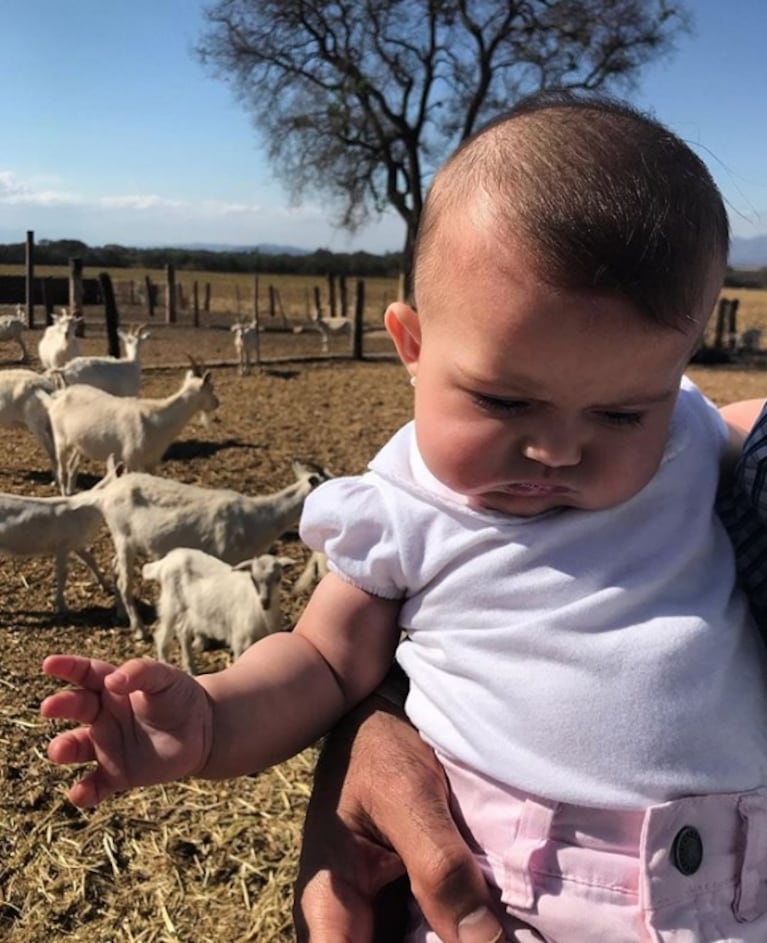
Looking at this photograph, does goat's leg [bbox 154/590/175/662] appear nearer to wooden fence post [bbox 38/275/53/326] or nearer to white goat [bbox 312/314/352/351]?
wooden fence post [bbox 38/275/53/326]

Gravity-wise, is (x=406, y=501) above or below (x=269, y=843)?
above

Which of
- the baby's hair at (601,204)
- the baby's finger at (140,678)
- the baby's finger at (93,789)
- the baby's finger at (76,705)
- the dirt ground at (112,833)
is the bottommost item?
the dirt ground at (112,833)

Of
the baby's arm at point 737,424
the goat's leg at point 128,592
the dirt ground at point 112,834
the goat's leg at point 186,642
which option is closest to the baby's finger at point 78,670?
the baby's arm at point 737,424

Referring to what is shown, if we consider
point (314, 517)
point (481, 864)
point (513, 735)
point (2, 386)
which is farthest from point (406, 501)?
point (2, 386)

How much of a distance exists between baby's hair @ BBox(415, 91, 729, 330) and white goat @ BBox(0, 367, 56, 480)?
754cm

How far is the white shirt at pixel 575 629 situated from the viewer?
4.54 ft

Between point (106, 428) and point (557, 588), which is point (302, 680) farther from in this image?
point (106, 428)

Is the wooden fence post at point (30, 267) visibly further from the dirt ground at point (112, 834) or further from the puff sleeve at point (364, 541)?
the puff sleeve at point (364, 541)

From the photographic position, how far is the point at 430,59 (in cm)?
2323

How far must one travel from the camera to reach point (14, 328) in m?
7.97

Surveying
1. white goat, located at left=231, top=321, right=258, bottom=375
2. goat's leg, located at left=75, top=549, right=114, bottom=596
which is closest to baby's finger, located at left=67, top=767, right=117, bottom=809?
goat's leg, located at left=75, top=549, right=114, bottom=596

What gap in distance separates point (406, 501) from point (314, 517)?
0.17 m

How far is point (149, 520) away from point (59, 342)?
554 cm

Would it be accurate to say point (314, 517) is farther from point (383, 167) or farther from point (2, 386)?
point (383, 167)
